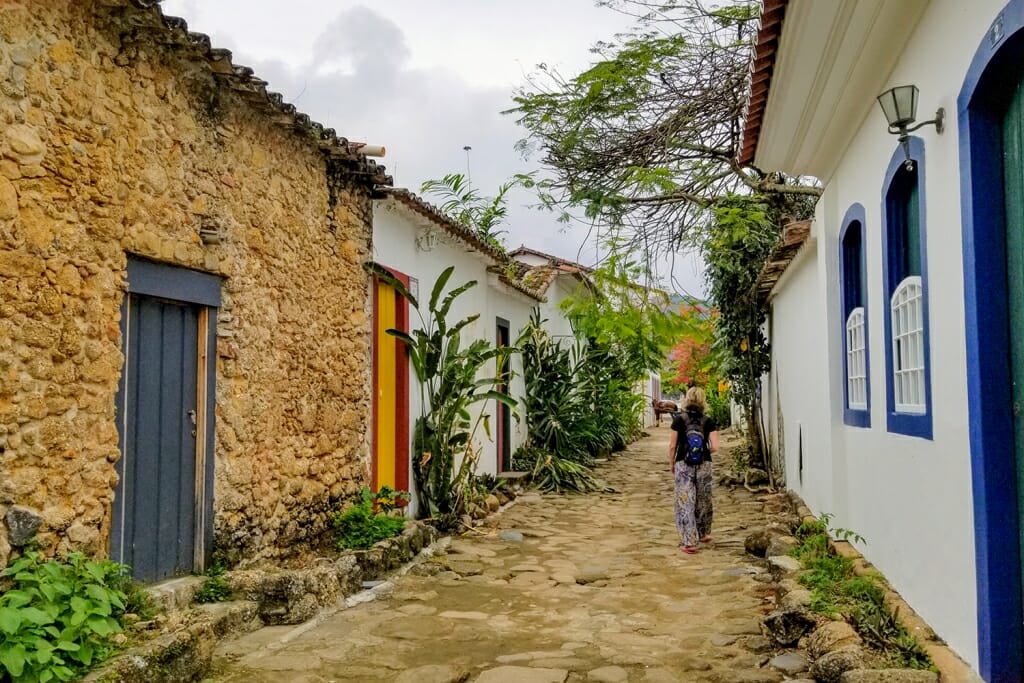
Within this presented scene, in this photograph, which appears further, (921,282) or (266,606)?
(266,606)

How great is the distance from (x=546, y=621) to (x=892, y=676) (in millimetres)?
2527

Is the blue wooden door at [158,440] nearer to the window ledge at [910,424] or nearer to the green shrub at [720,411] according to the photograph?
the window ledge at [910,424]

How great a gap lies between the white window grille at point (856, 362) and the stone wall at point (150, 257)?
4109 millimetres

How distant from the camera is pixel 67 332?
4.28 meters

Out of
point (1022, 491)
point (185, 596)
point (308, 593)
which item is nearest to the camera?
point (1022, 491)

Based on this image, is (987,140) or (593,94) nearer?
(987,140)

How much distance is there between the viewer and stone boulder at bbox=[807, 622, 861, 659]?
13.6 feet

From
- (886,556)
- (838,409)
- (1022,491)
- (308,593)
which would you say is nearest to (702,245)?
(838,409)

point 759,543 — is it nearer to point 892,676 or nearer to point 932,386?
point 932,386

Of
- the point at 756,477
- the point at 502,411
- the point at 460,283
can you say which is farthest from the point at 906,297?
the point at 502,411

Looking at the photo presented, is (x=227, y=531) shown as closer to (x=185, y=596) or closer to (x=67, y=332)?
(x=185, y=596)

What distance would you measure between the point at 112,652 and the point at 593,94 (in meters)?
7.80

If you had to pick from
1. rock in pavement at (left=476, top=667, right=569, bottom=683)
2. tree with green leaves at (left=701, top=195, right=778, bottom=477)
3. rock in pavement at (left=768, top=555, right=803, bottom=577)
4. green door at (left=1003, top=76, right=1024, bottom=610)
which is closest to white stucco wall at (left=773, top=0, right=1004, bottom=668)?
green door at (left=1003, top=76, right=1024, bottom=610)

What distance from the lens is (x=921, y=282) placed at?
14.2 ft
